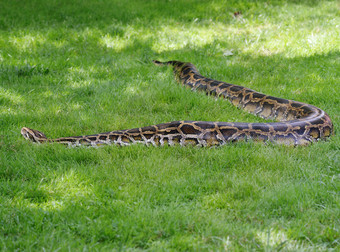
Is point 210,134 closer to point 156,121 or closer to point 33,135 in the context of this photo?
point 156,121

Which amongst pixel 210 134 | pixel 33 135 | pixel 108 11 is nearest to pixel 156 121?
pixel 210 134

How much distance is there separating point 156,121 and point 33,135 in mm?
2240

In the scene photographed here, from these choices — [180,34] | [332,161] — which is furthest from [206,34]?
[332,161]

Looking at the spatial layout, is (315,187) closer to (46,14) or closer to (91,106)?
(91,106)

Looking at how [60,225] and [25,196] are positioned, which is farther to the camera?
[25,196]

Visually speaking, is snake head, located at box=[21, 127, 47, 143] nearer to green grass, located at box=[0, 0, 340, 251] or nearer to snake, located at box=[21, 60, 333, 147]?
snake, located at box=[21, 60, 333, 147]

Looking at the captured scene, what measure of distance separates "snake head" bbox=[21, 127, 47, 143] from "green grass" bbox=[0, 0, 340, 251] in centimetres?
15

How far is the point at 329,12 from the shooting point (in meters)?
14.8

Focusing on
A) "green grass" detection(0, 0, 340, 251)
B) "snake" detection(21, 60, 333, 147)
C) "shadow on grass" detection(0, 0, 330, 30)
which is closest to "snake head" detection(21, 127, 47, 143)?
"snake" detection(21, 60, 333, 147)

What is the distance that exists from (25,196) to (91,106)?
3.42 metres

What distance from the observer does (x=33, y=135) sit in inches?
257

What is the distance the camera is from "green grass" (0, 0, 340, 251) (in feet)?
13.9

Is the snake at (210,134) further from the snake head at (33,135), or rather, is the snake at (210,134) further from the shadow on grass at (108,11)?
the shadow on grass at (108,11)

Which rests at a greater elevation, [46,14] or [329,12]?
[329,12]
